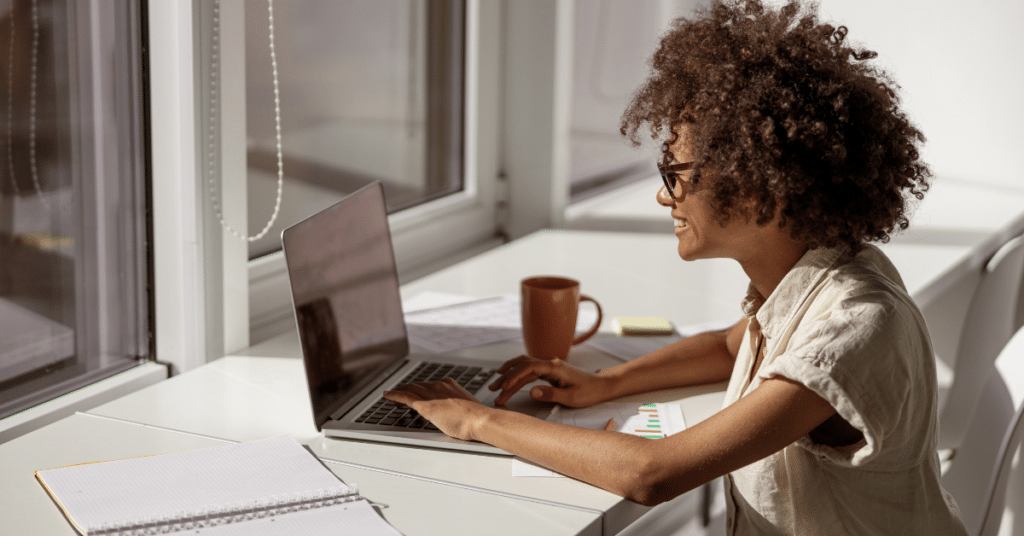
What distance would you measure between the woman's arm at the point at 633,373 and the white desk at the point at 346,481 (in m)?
0.24

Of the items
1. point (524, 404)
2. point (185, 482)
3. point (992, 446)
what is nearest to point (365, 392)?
point (524, 404)

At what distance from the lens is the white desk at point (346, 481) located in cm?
91

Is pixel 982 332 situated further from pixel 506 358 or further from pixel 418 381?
pixel 418 381

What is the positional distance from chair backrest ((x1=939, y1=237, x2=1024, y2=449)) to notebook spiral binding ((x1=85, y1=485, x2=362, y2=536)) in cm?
139

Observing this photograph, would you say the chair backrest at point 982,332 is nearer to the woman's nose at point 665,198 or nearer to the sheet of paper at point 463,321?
the sheet of paper at point 463,321

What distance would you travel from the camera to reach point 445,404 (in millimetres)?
1142

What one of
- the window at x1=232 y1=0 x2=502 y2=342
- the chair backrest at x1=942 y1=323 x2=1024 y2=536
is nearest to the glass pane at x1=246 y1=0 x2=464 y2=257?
the window at x1=232 y1=0 x2=502 y2=342

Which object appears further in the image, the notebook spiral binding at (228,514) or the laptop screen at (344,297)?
the laptop screen at (344,297)

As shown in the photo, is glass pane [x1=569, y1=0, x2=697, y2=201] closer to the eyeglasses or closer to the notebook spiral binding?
the eyeglasses

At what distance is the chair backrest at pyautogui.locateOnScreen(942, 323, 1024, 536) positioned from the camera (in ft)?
4.13

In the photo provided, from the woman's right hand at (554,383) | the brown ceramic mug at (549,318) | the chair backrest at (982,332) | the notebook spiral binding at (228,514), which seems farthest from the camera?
the chair backrest at (982,332)

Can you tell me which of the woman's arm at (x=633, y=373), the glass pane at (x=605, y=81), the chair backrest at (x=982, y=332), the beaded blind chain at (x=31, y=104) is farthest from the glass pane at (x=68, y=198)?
the chair backrest at (x=982, y=332)

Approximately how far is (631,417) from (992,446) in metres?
0.55

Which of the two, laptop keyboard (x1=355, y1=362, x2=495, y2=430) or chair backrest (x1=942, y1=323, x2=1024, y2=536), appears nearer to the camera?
laptop keyboard (x1=355, y1=362, x2=495, y2=430)
